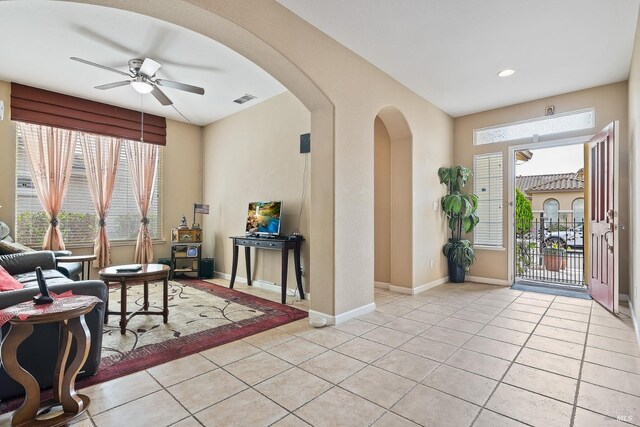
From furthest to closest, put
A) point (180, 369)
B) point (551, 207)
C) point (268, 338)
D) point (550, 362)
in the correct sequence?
point (551, 207) < point (268, 338) < point (550, 362) < point (180, 369)

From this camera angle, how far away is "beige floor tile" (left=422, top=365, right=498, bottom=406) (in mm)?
1925

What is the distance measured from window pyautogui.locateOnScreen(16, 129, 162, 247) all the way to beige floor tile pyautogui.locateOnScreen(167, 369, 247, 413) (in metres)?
4.14

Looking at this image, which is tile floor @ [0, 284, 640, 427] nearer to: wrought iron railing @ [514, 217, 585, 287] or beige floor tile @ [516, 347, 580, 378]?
beige floor tile @ [516, 347, 580, 378]

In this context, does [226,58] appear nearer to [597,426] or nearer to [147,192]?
[147,192]

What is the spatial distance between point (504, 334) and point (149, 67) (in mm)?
4491

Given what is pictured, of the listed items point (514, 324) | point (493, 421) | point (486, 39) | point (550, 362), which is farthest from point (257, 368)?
point (486, 39)

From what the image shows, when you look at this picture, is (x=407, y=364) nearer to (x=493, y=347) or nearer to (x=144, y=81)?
(x=493, y=347)

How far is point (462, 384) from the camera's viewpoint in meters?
2.05

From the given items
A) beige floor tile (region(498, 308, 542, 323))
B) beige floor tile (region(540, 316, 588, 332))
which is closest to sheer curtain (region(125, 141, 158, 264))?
beige floor tile (region(498, 308, 542, 323))

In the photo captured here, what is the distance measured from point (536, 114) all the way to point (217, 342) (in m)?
5.20

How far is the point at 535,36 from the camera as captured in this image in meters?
3.10

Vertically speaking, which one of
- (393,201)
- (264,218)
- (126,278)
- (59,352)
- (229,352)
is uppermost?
(393,201)

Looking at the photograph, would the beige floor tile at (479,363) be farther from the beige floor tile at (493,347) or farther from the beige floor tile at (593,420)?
the beige floor tile at (593,420)

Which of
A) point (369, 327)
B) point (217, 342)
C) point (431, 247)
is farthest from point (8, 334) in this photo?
point (431, 247)
